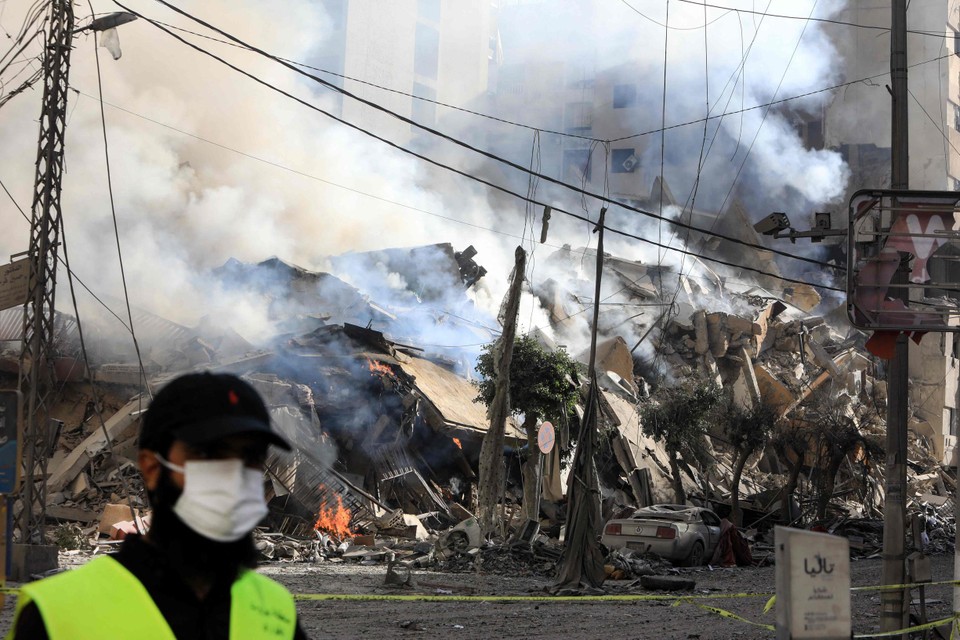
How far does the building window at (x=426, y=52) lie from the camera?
194 feet

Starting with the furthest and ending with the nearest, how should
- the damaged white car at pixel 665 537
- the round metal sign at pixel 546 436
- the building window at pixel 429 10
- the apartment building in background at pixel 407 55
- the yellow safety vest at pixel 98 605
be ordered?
the building window at pixel 429 10
the apartment building in background at pixel 407 55
the damaged white car at pixel 665 537
the round metal sign at pixel 546 436
the yellow safety vest at pixel 98 605

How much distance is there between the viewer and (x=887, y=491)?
396 inches

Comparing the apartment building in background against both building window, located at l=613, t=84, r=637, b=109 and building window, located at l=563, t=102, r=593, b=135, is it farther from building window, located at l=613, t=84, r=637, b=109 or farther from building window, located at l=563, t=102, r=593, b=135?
building window, located at l=613, t=84, r=637, b=109

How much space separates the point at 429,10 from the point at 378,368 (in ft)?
131

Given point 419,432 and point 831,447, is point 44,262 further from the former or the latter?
point 831,447

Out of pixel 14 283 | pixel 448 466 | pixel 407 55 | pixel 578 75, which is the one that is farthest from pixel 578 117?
pixel 14 283

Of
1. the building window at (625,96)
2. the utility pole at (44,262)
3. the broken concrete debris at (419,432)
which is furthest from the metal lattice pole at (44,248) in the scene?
the building window at (625,96)

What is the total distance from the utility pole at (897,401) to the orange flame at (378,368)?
17884 mm

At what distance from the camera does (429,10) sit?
61.0m

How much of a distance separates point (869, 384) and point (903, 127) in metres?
37.7

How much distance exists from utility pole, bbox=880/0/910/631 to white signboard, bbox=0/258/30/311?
1154cm

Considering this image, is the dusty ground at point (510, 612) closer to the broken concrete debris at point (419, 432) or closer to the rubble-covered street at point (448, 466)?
the rubble-covered street at point (448, 466)

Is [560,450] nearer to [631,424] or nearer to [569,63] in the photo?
[631,424]

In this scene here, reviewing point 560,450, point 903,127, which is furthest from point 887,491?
point 560,450
